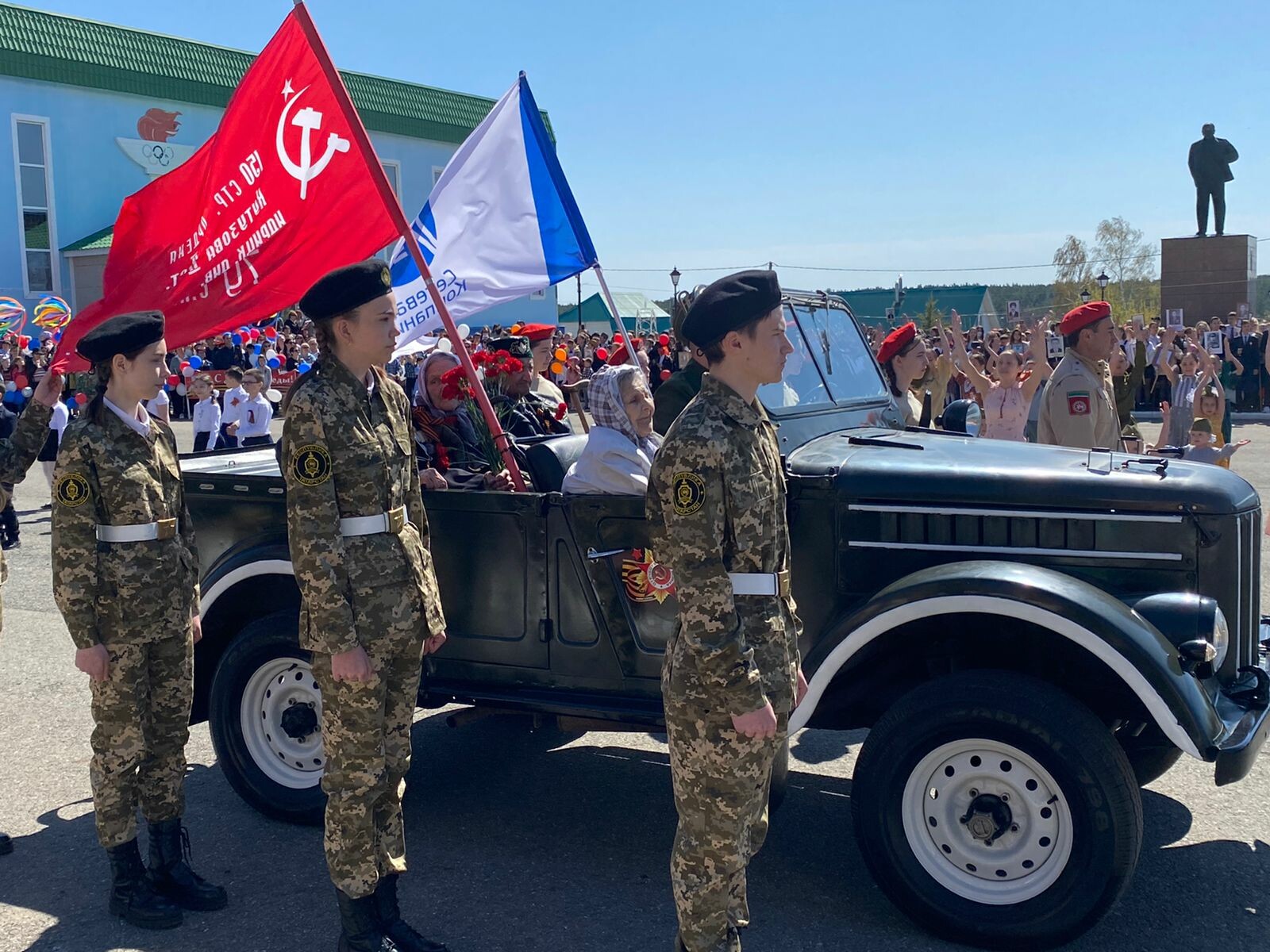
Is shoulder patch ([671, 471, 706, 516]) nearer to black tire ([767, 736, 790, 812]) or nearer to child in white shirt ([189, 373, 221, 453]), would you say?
black tire ([767, 736, 790, 812])

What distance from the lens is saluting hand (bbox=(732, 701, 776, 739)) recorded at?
108 inches

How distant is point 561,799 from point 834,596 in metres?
1.57

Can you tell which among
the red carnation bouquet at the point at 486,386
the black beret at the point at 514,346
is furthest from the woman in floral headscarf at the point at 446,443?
the black beret at the point at 514,346

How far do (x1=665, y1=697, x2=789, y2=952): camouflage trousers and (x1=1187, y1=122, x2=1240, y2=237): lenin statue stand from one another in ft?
67.8

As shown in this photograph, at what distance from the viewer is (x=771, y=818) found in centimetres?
452

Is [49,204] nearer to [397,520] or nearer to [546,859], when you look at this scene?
[546,859]

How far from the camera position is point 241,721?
15.1 ft

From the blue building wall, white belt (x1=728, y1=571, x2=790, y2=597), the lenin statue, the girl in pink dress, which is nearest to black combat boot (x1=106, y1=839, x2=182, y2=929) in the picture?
white belt (x1=728, y1=571, x2=790, y2=597)

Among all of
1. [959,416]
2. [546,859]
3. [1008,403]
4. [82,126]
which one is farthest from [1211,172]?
[82,126]

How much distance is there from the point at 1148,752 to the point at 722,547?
2331 millimetres

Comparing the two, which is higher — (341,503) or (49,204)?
(49,204)

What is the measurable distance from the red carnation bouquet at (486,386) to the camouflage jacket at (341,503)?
1236mm

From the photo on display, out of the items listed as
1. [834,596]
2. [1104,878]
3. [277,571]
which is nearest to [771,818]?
[834,596]

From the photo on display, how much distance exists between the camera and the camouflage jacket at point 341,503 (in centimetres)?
330
